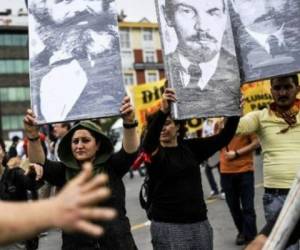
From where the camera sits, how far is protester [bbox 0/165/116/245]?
1.46 metres

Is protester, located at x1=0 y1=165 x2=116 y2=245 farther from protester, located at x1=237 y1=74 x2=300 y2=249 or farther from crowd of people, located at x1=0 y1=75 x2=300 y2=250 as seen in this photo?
protester, located at x1=237 y1=74 x2=300 y2=249

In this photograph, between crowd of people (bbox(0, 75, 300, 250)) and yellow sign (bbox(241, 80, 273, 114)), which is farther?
yellow sign (bbox(241, 80, 273, 114))

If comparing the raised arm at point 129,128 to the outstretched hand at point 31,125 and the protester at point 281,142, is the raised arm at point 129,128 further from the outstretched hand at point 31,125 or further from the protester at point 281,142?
the protester at point 281,142

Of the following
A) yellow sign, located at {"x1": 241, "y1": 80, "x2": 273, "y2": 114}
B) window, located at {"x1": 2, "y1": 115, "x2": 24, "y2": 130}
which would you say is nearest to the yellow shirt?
yellow sign, located at {"x1": 241, "y1": 80, "x2": 273, "y2": 114}

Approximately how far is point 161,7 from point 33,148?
1.19 metres

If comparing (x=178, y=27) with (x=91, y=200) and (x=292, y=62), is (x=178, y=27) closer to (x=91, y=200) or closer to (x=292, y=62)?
(x=292, y=62)

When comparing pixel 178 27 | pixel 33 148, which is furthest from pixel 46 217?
pixel 178 27

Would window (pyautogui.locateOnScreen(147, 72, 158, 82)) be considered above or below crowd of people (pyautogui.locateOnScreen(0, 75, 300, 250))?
above

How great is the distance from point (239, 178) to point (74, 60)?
3.58 metres

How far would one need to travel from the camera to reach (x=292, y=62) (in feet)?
12.0

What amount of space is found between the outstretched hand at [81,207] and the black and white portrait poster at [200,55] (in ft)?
6.96

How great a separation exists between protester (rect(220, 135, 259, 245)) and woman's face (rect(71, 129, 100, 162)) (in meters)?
3.36

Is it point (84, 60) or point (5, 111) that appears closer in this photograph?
point (84, 60)

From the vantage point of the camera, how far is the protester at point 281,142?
4090mm
